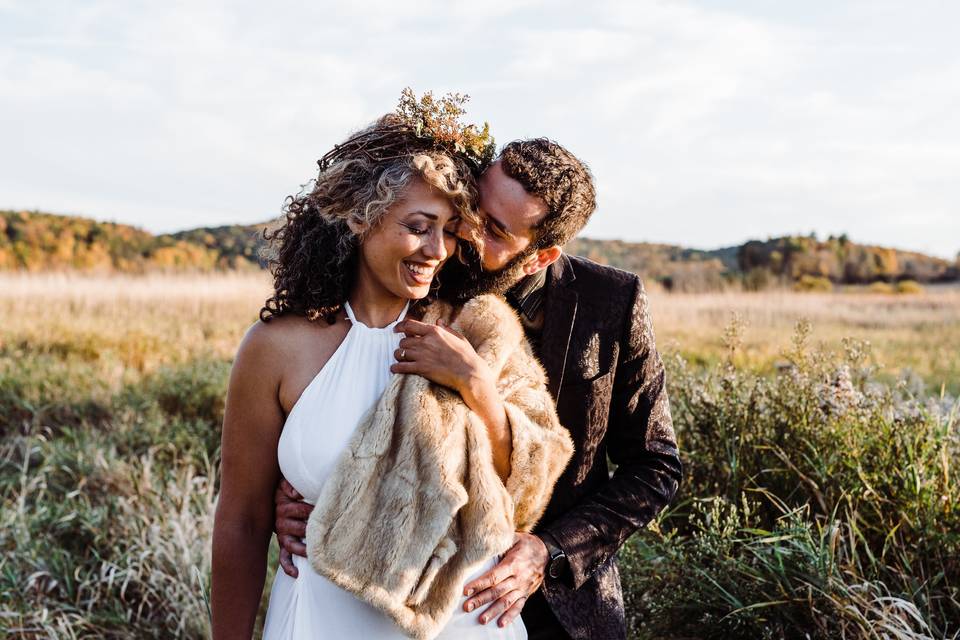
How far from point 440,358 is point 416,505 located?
1.20 feet

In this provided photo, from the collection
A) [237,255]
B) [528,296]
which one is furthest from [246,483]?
[237,255]

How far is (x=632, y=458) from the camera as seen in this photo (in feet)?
8.57

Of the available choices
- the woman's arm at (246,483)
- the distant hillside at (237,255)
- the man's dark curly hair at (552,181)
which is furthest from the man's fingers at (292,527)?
the distant hillside at (237,255)

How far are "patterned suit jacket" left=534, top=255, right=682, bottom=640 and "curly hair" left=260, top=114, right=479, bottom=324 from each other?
44 centimetres

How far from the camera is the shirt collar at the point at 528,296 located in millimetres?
2617

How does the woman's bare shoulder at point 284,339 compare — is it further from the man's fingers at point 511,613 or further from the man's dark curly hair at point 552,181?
the man's fingers at point 511,613

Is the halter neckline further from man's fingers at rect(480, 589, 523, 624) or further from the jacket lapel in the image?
man's fingers at rect(480, 589, 523, 624)

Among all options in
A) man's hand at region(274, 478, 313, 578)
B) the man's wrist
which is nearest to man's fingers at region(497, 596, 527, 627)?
the man's wrist

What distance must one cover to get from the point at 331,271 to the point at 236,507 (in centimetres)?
70

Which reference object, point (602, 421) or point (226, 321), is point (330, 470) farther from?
point (226, 321)

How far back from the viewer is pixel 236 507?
236 cm

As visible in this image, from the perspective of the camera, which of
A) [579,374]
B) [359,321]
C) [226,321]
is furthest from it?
[226,321]

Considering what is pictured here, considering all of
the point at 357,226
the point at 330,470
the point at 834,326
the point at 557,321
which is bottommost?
the point at 834,326

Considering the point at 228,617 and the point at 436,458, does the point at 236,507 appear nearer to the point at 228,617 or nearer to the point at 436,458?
the point at 228,617
